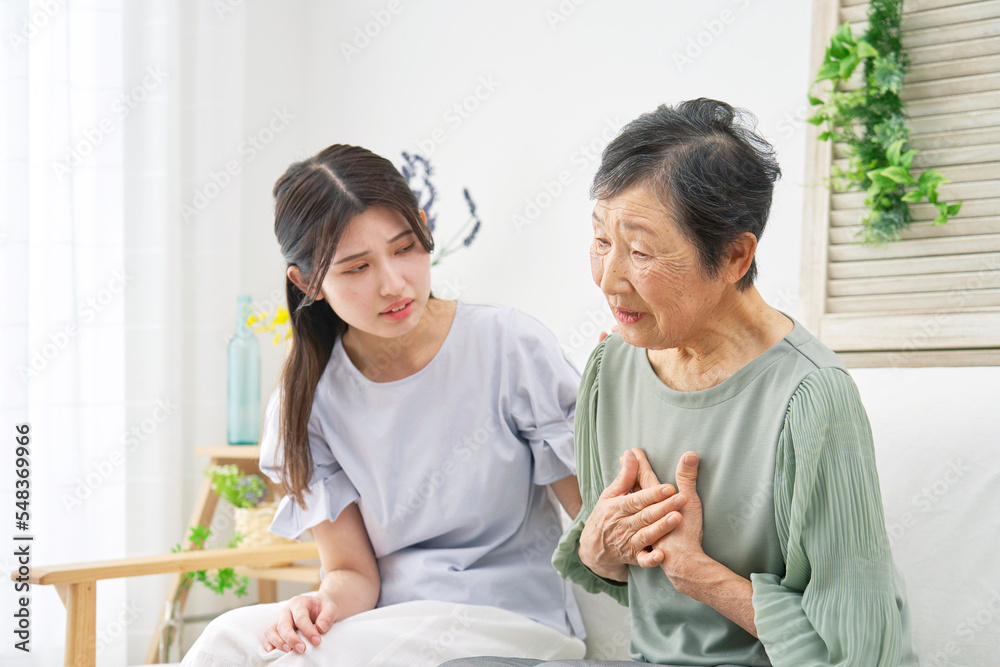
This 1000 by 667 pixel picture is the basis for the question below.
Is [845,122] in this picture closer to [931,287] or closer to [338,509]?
[931,287]

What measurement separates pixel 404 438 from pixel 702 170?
0.75 metres

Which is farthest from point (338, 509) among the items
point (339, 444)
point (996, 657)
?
point (996, 657)

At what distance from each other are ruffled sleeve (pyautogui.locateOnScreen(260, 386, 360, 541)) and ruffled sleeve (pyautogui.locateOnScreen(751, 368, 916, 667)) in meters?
0.77

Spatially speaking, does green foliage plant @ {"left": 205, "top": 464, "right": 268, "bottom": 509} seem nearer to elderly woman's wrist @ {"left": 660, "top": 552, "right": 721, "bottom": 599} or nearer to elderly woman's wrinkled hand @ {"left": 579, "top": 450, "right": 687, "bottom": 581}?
elderly woman's wrinkled hand @ {"left": 579, "top": 450, "right": 687, "bottom": 581}

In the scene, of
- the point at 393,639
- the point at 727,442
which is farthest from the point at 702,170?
the point at 393,639

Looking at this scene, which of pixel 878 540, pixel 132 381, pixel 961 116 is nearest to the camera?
pixel 878 540

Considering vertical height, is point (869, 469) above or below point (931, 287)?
below

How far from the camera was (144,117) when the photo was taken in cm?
234

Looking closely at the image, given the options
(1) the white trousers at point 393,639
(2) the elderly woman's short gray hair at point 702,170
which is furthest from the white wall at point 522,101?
(1) the white trousers at point 393,639

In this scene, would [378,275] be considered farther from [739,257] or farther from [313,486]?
[739,257]

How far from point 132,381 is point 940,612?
2003mm

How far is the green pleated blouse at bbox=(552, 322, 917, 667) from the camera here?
2.99ft

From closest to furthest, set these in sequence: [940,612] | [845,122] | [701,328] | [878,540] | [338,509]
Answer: [878,540] → [701,328] → [940,612] → [338,509] → [845,122]

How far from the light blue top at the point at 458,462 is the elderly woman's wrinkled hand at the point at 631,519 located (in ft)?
0.93
